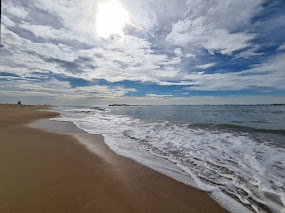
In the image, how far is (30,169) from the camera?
12.1ft

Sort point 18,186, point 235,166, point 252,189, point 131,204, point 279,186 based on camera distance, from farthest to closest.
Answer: point 235,166
point 279,186
point 252,189
point 18,186
point 131,204

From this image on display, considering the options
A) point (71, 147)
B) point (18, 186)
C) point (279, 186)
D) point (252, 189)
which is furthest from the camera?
point (71, 147)

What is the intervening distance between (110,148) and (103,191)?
3236 mm

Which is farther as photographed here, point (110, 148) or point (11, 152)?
point (110, 148)

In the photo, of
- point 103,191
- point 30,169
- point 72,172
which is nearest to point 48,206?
point 103,191

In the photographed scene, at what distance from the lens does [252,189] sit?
337cm

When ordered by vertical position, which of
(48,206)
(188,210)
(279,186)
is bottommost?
(279,186)

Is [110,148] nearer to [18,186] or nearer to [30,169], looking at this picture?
[30,169]

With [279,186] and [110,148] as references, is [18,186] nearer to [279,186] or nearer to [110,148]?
[110,148]

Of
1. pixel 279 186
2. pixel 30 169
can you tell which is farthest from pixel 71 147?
pixel 279 186

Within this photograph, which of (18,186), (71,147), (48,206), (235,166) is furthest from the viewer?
(71,147)

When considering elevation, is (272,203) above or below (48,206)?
below

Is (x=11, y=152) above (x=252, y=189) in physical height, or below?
above

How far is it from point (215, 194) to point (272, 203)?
1126 millimetres
